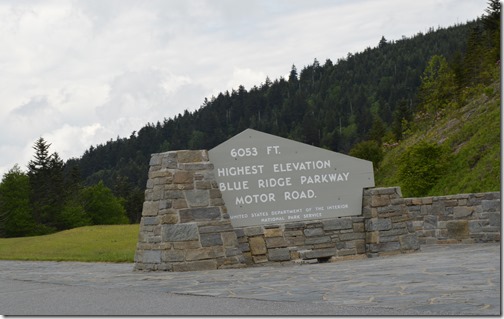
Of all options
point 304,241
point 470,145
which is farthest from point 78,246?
point 470,145

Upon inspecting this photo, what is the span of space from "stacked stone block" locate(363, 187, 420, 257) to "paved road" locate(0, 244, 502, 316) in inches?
106

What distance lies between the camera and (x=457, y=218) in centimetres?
1755

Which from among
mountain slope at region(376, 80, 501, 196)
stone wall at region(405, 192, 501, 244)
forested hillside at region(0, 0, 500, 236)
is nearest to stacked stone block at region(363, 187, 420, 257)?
stone wall at region(405, 192, 501, 244)

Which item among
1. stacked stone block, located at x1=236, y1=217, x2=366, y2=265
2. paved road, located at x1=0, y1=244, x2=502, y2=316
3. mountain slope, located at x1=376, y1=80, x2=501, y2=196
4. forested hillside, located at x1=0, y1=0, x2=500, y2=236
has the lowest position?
paved road, located at x1=0, y1=244, x2=502, y2=316

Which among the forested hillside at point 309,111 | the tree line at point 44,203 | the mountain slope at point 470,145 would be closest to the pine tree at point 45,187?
the tree line at point 44,203

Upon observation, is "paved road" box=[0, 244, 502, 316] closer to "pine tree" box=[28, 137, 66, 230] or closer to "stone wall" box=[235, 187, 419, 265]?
"stone wall" box=[235, 187, 419, 265]

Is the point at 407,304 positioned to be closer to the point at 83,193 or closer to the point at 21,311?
the point at 21,311

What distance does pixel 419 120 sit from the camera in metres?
59.9

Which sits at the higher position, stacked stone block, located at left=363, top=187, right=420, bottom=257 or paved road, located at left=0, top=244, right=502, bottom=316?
stacked stone block, located at left=363, top=187, right=420, bottom=257

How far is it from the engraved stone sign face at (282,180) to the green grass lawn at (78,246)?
204 inches

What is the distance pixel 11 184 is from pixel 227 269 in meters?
71.0

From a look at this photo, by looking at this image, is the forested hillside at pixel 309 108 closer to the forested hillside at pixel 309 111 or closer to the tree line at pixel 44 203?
the forested hillside at pixel 309 111

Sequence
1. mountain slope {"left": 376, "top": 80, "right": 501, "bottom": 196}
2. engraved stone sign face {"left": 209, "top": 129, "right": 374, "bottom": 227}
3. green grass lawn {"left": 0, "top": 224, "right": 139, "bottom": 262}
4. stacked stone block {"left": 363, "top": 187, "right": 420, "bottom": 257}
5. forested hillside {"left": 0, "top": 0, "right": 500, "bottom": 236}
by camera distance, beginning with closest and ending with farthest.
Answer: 1. engraved stone sign face {"left": 209, "top": 129, "right": 374, "bottom": 227}
2. stacked stone block {"left": 363, "top": 187, "right": 420, "bottom": 257}
3. green grass lawn {"left": 0, "top": 224, "right": 139, "bottom": 262}
4. mountain slope {"left": 376, "top": 80, "right": 501, "bottom": 196}
5. forested hillside {"left": 0, "top": 0, "right": 500, "bottom": 236}

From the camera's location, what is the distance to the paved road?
694cm
